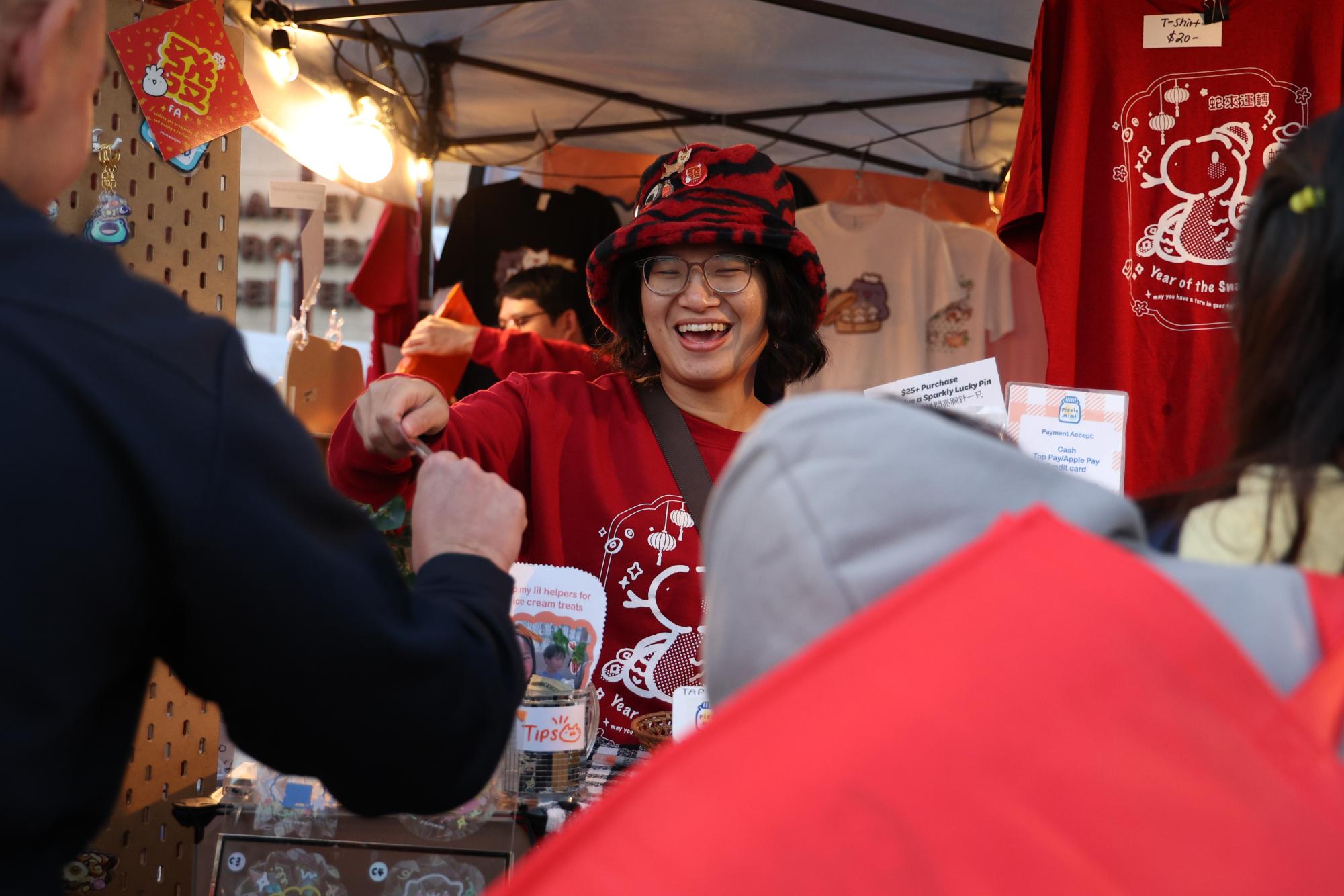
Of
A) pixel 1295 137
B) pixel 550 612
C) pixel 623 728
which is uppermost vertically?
pixel 1295 137

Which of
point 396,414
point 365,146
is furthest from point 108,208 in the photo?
point 365,146

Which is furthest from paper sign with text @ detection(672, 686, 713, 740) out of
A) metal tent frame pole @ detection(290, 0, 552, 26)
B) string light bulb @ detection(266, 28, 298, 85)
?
metal tent frame pole @ detection(290, 0, 552, 26)

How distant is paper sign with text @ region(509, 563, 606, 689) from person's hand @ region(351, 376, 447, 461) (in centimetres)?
29

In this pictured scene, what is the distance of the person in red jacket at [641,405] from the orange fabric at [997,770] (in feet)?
4.09

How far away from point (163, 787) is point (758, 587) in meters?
1.80

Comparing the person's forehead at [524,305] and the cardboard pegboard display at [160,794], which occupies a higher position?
the person's forehead at [524,305]

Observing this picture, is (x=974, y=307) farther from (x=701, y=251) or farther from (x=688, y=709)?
(x=688, y=709)

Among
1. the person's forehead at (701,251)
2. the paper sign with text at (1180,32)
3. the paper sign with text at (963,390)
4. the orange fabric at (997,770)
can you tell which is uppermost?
the paper sign with text at (1180,32)

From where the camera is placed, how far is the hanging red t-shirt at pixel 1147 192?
2713 mm

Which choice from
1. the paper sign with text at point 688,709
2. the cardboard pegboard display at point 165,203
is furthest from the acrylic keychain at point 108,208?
the paper sign with text at point 688,709

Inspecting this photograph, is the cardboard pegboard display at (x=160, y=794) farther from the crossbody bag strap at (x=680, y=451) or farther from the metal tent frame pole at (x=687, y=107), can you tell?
the metal tent frame pole at (x=687, y=107)

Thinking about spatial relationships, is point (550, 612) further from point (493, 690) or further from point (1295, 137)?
point (1295, 137)

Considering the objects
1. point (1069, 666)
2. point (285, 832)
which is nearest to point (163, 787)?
point (285, 832)

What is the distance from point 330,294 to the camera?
7.24 m
